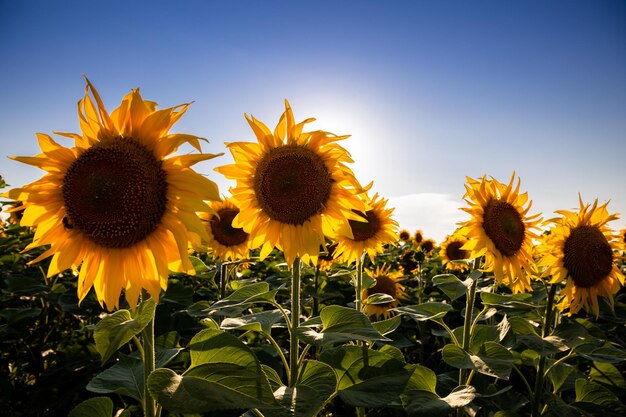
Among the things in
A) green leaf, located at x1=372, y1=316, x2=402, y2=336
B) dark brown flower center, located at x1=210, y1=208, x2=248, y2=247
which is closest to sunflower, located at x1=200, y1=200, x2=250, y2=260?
dark brown flower center, located at x1=210, y1=208, x2=248, y2=247

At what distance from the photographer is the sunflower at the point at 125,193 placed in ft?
6.68

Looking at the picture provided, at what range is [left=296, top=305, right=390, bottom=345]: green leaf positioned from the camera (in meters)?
2.04

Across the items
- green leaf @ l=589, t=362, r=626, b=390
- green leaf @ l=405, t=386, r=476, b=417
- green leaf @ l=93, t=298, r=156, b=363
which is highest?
green leaf @ l=93, t=298, r=156, b=363

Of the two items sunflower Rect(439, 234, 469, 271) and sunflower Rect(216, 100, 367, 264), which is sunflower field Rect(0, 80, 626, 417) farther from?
sunflower Rect(439, 234, 469, 271)

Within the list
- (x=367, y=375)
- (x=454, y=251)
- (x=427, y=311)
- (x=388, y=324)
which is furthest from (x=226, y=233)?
(x=454, y=251)

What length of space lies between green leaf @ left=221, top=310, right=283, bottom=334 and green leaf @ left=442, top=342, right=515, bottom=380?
1139mm

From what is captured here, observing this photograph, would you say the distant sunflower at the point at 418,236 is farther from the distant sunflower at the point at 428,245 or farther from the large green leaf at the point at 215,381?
the large green leaf at the point at 215,381

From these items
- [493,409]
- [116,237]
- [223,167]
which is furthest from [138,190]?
[493,409]

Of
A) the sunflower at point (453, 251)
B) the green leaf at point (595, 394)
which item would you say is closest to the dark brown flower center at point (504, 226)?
the green leaf at point (595, 394)

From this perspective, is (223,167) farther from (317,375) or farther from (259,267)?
(259,267)

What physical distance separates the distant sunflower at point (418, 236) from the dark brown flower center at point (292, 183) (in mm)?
12101

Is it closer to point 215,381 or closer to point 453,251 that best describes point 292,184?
point 215,381

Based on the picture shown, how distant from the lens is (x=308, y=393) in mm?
1802

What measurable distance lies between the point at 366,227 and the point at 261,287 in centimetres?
245
